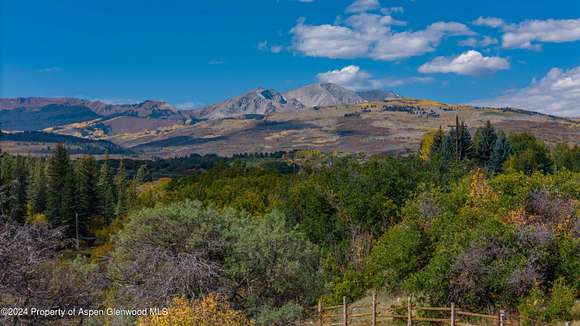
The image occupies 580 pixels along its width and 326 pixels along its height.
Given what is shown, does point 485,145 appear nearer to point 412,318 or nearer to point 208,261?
point 412,318

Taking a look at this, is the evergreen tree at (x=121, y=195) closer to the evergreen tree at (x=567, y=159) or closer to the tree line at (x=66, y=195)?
the tree line at (x=66, y=195)

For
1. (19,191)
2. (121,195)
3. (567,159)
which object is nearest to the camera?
(19,191)

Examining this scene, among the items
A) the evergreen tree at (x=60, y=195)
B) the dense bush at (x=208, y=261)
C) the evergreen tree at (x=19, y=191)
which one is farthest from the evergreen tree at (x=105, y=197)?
the dense bush at (x=208, y=261)

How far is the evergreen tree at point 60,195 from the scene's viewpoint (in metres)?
82.4

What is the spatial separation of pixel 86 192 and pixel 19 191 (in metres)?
11.8

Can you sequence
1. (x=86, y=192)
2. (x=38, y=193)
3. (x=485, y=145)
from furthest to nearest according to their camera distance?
(x=485, y=145), (x=38, y=193), (x=86, y=192)

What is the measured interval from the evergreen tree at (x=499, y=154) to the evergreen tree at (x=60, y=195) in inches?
2866

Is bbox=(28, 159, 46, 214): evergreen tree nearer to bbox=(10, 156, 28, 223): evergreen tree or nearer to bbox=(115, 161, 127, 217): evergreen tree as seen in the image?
bbox=(10, 156, 28, 223): evergreen tree

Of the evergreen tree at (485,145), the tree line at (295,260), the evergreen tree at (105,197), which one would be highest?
the evergreen tree at (485,145)

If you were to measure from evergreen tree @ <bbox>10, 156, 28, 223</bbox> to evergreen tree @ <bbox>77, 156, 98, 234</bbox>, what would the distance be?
8.82m

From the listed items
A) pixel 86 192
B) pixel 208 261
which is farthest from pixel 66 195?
pixel 208 261

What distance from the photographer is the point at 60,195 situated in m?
83.4

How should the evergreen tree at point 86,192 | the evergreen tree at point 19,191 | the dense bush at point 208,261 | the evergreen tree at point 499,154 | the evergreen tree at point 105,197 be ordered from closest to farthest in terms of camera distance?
1. the dense bush at point 208,261
2. the evergreen tree at point 19,191
3. the evergreen tree at point 86,192
4. the evergreen tree at point 105,197
5. the evergreen tree at point 499,154

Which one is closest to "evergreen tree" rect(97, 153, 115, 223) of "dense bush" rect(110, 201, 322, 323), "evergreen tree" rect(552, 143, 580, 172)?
"dense bush" rect(110, 201, 322, 323)
